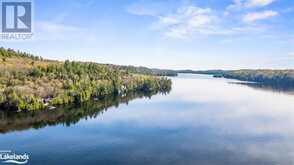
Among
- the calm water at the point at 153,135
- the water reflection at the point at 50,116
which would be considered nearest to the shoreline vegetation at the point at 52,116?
the water reflection at the point at 50,116

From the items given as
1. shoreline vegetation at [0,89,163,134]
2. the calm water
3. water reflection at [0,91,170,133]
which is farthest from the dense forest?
the calm water

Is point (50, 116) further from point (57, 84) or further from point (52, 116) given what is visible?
point (57, 84)

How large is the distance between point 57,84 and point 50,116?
24.2 meters

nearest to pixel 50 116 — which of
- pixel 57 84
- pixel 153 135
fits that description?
pixel 57 84

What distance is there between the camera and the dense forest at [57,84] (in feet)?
244

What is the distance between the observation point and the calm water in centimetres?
4125

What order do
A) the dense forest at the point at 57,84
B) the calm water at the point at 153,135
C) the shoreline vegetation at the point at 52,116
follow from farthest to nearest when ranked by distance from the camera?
the dense forest at the point at 57,84 → the shoreline vegetation at the point at 52,116 → the calm water at the point at 153,135

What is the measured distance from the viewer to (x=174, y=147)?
46.3 metres

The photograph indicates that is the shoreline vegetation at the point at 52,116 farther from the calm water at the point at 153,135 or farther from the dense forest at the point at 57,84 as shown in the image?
the dense forest at the point at 57,84

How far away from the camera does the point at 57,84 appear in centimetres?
9125

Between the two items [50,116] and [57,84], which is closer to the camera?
[50,116]

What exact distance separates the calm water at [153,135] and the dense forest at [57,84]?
752cm

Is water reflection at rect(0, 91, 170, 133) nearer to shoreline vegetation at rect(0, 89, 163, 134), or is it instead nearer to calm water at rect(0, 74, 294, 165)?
shoreline vegetation at rect(0, 89, 163, 134)

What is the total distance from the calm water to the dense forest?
7.52 meters
